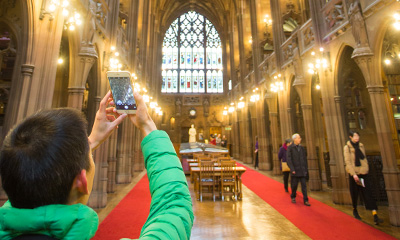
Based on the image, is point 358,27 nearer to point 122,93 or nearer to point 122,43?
point 122,93

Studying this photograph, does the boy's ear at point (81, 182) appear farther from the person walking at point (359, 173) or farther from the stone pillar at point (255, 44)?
the stone pillar at point (255, 44)

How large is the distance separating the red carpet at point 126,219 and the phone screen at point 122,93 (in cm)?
364

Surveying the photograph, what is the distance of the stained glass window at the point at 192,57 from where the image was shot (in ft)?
81.9

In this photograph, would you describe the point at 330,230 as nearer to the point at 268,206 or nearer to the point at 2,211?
the point at 268,206

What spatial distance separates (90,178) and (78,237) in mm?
209

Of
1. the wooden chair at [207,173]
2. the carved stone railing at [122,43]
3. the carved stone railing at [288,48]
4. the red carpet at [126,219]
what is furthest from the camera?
the carved stone railing at [288,48]

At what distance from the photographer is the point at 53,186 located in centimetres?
51

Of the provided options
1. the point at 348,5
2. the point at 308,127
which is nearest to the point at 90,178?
the point at 348,5

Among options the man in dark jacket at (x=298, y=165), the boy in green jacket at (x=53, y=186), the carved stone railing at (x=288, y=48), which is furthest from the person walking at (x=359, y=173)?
the carved stone railing at (x=288, y=48)

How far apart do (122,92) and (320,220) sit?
17.6 ft

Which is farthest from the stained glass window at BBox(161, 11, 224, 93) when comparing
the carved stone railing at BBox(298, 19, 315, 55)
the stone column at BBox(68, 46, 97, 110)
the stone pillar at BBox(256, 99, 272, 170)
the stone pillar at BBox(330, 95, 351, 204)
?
the stone column at BBox(68, 46, 97, 110)

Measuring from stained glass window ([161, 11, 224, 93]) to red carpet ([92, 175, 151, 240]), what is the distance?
19.3 meters

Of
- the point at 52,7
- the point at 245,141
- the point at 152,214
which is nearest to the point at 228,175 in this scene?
the point at 52,7

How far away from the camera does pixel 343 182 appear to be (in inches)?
237
